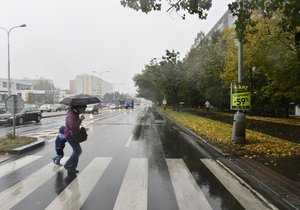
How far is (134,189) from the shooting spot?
6.48 m

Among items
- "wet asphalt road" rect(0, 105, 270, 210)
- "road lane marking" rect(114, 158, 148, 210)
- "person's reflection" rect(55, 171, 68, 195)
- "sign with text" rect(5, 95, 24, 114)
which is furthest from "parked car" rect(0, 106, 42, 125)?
"road lane marking" rect(114, 158, 148, 210)

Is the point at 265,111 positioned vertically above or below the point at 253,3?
below

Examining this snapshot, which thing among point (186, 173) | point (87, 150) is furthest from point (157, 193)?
point (87, 150)

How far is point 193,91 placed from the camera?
58.8m

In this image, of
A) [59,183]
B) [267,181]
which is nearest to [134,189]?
[59,183]

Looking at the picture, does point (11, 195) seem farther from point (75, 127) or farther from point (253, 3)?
point (253, 3)

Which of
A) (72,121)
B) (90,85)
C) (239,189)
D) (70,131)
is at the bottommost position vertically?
(239,189)

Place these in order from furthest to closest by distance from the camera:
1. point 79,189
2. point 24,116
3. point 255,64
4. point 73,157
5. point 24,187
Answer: point 255,64
point 24,116
point 73,157
point 24,187
point 79,189

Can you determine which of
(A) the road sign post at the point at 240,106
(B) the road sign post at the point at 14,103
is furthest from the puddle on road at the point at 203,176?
(B) the road sign post at the point at 14,103

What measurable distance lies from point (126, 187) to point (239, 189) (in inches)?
89.9

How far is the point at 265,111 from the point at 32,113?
25.4m

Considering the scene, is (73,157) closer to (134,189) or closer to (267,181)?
(134,189)

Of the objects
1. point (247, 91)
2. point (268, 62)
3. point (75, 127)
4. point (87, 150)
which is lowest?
point (87, 150)

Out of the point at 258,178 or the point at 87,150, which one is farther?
the point at 87,150
